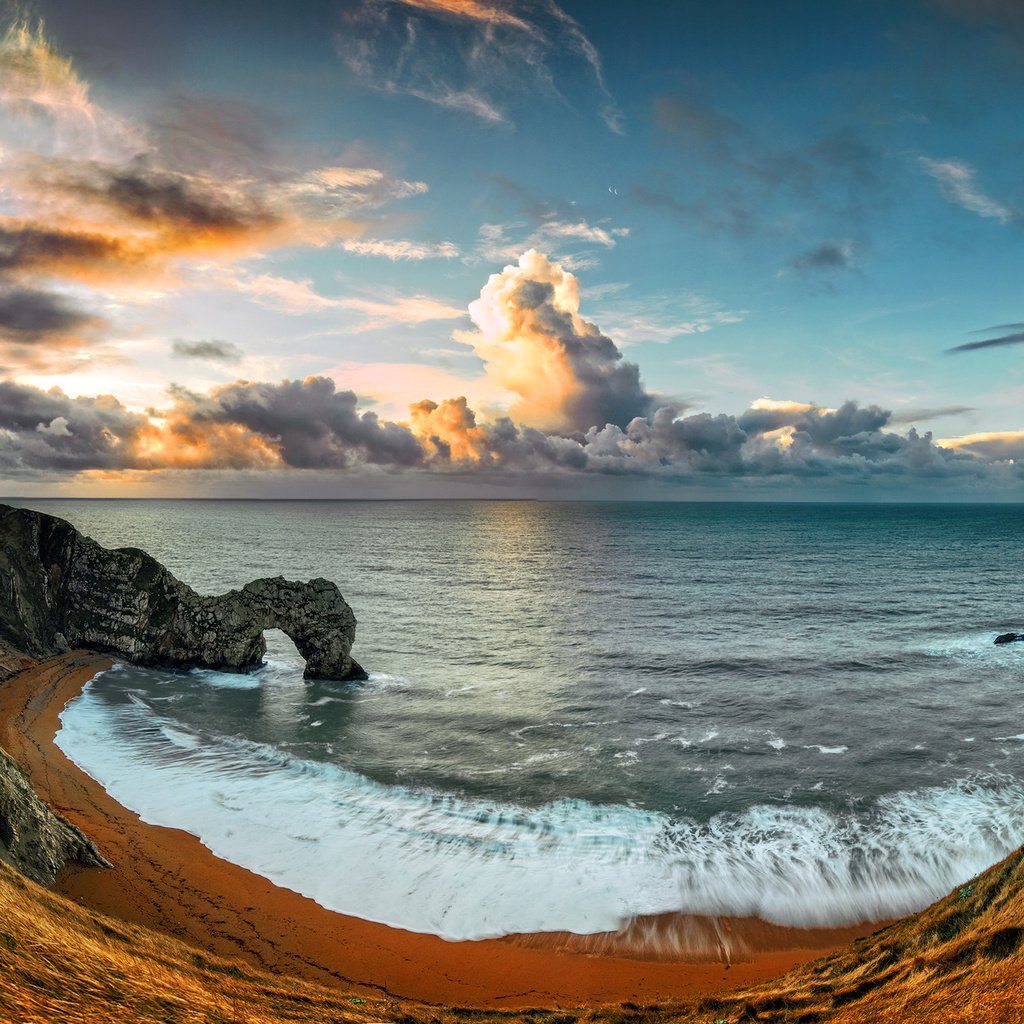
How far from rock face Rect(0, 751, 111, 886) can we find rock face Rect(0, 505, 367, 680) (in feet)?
70.5

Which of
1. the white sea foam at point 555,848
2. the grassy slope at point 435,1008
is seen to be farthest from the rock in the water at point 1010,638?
the grassy slope at point 435,1008

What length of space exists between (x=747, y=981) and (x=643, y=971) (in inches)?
95.3

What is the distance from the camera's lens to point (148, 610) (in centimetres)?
4044

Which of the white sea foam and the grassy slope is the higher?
the grassy slope

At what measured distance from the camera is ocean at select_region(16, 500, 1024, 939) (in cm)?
1858

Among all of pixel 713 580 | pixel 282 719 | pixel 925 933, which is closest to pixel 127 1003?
pixel 925 933

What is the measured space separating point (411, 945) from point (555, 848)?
599 cm

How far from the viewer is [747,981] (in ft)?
47.9

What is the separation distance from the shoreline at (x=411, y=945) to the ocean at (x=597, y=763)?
689 millimetres

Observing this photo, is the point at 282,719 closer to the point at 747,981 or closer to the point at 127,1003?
the point at 747,981

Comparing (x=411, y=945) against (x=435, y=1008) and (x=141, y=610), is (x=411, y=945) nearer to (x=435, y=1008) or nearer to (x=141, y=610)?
(x=435, y=1008)

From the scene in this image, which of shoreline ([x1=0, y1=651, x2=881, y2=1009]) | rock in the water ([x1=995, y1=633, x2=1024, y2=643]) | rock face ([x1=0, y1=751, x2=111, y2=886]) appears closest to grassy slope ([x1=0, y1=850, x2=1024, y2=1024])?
shoreline ([x1=0, y1=651, x2=881, y2=1009])

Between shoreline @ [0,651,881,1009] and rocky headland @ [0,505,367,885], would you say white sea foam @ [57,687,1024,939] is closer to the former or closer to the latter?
shoreline @ [0,651,881,1009]

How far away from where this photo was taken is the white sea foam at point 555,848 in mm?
17562
